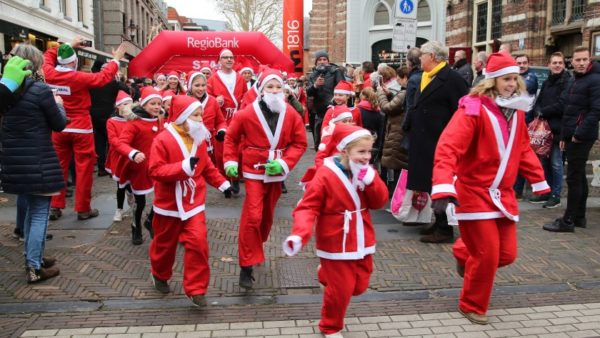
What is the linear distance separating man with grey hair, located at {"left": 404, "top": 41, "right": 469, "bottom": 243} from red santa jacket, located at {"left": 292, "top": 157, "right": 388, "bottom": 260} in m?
2.51

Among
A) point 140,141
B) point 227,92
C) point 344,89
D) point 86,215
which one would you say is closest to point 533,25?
point 344,89

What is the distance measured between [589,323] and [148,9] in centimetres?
4670

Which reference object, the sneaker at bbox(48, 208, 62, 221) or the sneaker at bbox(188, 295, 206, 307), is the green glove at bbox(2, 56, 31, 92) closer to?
the sneaker at bbox(188, 295, 206, 307)

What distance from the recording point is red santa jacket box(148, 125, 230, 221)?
4.34 m

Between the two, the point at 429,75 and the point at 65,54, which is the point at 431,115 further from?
the point at 65,54

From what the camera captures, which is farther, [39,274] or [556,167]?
[556,167]

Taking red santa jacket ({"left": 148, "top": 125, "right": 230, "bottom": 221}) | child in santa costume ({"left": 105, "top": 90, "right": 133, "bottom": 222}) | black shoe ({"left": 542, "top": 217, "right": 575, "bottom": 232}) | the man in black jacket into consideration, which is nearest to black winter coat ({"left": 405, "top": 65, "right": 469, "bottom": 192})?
the man in black jacket

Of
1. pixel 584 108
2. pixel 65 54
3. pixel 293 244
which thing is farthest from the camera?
pixel 65 54

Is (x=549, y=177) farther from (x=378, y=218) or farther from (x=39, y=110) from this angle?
(x=39, y=110)

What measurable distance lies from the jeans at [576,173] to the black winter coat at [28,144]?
5.57 metres

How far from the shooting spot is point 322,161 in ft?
16.4

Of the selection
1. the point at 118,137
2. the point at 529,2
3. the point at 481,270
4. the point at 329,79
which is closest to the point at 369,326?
the point at 481,270

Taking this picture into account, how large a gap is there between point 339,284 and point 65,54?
4977 mm

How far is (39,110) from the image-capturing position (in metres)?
4.91
